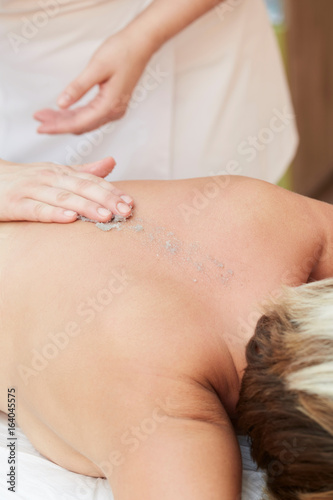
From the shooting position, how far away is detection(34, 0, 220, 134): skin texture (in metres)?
1.42

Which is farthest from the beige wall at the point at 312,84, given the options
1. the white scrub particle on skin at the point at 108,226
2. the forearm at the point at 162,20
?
the white scrub particle on skin at the point at 108,226

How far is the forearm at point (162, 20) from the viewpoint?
4.91 feet

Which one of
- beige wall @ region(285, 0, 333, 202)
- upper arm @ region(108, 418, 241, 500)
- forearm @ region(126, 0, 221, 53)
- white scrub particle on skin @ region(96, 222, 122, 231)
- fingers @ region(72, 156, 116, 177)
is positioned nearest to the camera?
upper arm @ region(108, 418, 241, 500)

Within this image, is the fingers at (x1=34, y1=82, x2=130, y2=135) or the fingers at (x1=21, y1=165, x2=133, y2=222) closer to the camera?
the fingers at (x1=21, y1=165, x2=133, y2=222)

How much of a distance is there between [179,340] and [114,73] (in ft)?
2.67

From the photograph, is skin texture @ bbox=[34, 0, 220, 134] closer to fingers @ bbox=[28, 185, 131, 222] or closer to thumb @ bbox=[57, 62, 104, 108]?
thumb @ bbox=[57, 62, 104, 108]

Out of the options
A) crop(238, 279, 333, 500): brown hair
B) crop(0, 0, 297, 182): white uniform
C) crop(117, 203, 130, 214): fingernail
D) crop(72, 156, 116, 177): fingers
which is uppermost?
crop(0, 0, 297, 182): white uniform

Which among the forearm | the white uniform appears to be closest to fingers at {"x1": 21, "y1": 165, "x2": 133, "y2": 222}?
the white uniform

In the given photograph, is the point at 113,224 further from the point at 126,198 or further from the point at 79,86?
the point at 79,86

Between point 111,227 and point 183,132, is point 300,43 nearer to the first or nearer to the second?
point 183,132

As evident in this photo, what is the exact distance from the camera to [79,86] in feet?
4.59

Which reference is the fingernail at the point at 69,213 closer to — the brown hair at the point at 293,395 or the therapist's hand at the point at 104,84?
the brown hair at the point at 293,395

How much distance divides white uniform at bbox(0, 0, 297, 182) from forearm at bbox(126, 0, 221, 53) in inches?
3.6

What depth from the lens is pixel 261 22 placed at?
1870 millimetres
